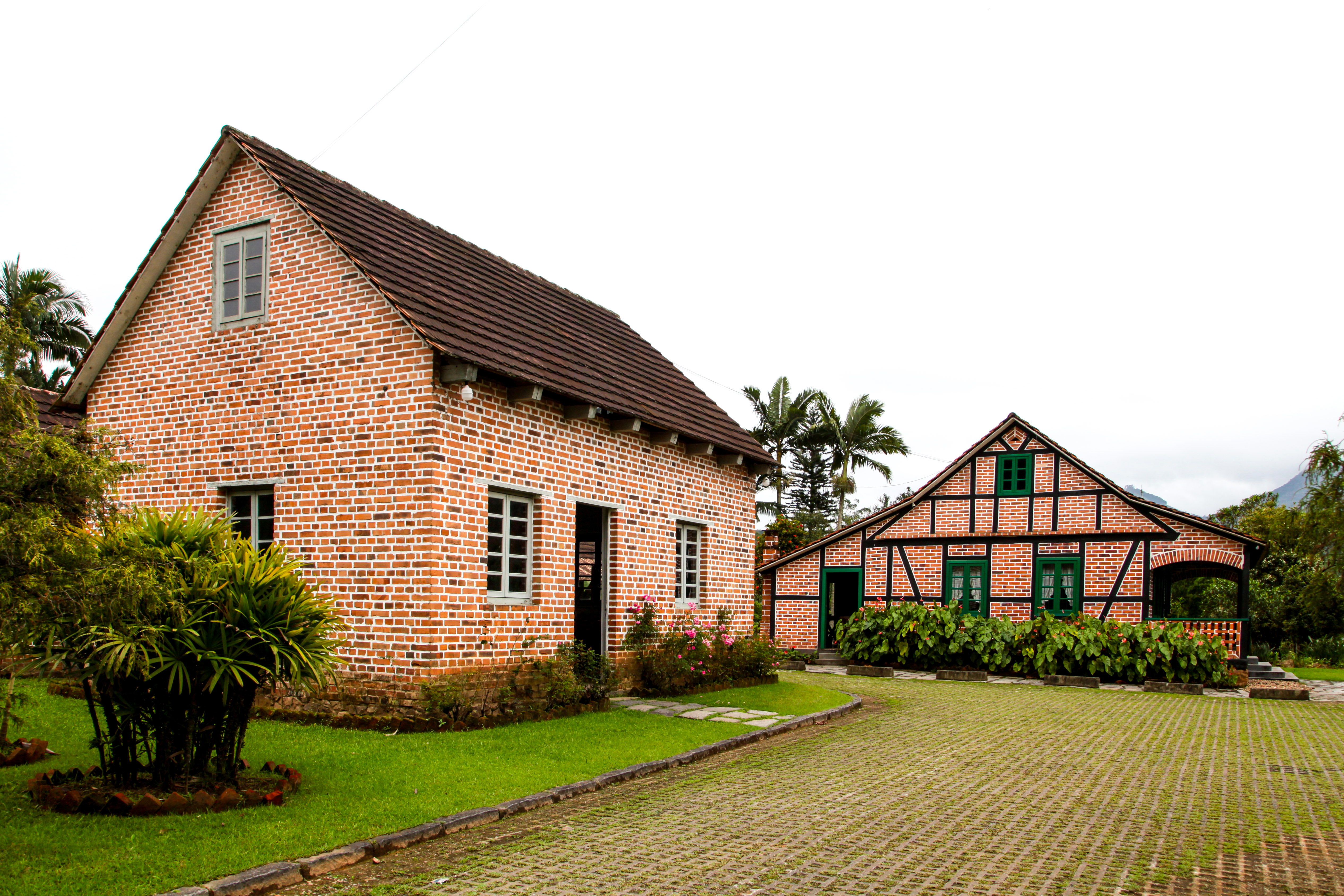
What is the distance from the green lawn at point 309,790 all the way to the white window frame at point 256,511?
90.3 inches

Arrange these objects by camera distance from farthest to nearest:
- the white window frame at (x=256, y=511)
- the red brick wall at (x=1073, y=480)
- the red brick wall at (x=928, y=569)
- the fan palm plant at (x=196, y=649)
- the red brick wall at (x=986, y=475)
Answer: the red brick wall at (x=928, y=569)
the red brick wall at (x=986, y=475)
the red brick wall at (x=1073, y=480)
the white window frame at (x=256, y=511)
the fan palm plant at (x=196, y=649)

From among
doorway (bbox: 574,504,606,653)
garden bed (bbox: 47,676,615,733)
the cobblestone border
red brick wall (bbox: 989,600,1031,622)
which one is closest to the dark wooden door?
red brick wall (bbox: 989,600,1031,622)

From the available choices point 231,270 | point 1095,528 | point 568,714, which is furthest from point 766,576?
point 231,270

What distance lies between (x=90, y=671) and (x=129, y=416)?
693 centimetres

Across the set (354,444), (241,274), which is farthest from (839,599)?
(241,274)

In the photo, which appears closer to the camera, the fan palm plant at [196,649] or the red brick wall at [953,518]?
the fan palm plant at [196,649]

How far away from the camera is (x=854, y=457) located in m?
41.5

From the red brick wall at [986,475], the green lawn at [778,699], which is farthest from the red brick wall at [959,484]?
the green lawn at [778,699]

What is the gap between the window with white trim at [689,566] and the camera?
1498 centimetres

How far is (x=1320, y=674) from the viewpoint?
25.0m

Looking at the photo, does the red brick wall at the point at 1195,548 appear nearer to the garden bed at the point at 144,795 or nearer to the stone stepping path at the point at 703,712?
the stone stepping path at the point at 703,712

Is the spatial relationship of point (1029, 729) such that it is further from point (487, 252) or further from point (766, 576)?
point (766, 576)

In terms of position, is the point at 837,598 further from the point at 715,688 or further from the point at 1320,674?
the point at 715,688

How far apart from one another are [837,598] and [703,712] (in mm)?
20901
